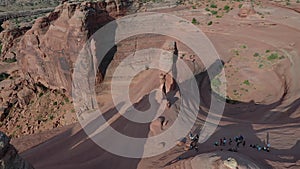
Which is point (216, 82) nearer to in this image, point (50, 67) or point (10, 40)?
point (50, 67)

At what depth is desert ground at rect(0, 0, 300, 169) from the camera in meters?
13.0

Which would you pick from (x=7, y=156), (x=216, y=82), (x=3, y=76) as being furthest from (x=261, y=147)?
(x=3, y=76)

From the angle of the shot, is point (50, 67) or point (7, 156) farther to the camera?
point (50, 67)

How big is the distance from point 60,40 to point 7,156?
1441 centimetres

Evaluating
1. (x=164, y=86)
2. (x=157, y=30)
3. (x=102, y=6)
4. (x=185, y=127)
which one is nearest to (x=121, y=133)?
(x=185, y=127)

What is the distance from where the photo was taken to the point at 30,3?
70.2 meters

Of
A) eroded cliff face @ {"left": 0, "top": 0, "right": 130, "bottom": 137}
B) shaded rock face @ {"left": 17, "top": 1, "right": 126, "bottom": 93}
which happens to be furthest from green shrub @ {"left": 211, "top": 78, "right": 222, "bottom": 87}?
shaded rock face @ {"left": 17, "top": 1, "right": 126, "bottom": 93}

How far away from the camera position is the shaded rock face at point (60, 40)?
67.8ft

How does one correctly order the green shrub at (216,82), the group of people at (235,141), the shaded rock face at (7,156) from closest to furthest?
the shaded rock face at (7,156) → the group of people at (235,141) → the green shrub at (216,82)

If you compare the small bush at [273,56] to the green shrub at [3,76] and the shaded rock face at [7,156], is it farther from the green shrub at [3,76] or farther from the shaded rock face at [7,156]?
the green shrub at [3,76]

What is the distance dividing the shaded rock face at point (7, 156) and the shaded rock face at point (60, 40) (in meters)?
13.4

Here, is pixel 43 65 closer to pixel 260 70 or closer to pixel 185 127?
pixel 185 127

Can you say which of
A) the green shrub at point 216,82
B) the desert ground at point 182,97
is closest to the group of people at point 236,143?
the desert ground at point 182,97

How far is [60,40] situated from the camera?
21016 mm
